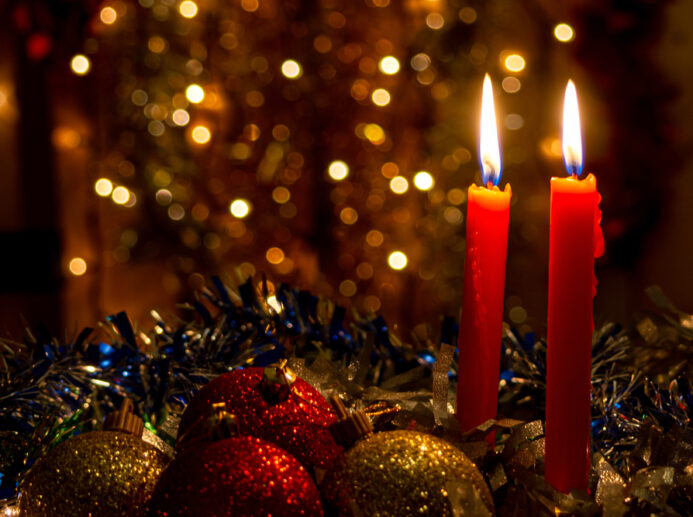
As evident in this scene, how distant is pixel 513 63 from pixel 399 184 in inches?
17.8

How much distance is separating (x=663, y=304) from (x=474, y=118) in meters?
1.42

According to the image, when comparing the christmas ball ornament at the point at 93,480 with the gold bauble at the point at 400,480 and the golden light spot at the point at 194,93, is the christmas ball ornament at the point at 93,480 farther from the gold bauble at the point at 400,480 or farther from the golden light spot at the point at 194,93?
the golden light spot at the point at 194,93

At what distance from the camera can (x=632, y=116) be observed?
6.57 feet

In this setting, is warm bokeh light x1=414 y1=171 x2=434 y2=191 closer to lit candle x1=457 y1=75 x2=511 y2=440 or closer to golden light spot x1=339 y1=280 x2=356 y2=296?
golden light spot x1=339 y1=280 x2=356 y2=296

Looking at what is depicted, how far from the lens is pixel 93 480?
0.38 meters

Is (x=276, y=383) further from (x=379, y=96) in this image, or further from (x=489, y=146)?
(x=379, y=96)

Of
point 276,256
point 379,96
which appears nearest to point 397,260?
point 276,256

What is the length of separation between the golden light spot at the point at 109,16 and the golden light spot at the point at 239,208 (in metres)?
0.55

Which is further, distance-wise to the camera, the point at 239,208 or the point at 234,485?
the point at 239,208

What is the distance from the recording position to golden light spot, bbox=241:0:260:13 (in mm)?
1854

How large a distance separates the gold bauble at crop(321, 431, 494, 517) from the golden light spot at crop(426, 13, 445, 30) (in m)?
1.69

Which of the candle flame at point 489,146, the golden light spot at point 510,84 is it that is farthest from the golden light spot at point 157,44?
the candle flame at point 489,146

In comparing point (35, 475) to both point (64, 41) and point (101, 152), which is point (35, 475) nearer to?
point (101, 152)

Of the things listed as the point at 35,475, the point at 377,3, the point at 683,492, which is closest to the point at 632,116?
the point at 377,3
